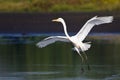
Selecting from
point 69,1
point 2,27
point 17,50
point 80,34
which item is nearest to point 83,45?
point 80,34

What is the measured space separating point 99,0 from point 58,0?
303cm

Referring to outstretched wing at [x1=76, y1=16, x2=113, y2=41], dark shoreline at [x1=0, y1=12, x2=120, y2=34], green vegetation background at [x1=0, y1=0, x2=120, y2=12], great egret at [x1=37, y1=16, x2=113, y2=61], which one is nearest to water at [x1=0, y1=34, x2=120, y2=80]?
great egret at [x1=37, y1=16, x2=113, y2=61]

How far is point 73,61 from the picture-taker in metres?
25.5

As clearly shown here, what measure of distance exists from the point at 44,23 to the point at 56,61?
14.2m

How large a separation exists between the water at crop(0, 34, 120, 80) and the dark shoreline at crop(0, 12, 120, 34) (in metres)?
3.34

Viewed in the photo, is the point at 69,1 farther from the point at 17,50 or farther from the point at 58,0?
the point at 17,50

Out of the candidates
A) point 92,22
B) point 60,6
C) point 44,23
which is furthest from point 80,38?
point 60,6

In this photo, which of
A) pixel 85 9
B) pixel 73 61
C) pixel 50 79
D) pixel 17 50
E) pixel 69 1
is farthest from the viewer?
pixel 69 1

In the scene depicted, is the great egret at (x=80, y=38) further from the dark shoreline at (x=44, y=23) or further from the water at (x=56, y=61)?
the dark shoreline at (x=44, y=23)

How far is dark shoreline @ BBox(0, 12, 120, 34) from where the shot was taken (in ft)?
125

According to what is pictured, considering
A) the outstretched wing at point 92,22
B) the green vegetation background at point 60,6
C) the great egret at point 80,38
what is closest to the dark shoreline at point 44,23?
the green vegetation background at point 60,6

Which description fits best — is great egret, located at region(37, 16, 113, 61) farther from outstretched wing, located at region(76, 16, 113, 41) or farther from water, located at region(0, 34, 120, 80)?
water, located at region(0, 34, 120, 80)

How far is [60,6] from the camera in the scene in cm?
4434

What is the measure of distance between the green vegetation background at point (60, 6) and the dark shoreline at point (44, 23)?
2.32 metres
